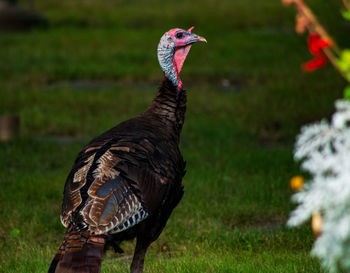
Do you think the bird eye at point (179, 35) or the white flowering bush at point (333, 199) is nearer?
the white flowering bush at point (333, 199)

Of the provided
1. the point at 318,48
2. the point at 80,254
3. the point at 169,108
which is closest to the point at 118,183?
the point at 80,254

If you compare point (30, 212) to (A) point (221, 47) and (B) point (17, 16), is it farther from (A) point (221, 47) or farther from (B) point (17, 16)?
(B) point (17, 16)

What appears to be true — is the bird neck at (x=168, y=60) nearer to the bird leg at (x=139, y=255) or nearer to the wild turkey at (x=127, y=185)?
the wild turkey at (x=127, y=185)

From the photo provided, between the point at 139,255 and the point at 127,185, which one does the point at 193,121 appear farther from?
the point at 127,185

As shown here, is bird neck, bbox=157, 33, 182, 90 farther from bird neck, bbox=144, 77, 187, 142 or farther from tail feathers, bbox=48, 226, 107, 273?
tail feathers, bbox=48, 226, 107, 273

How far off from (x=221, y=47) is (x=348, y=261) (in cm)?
1238

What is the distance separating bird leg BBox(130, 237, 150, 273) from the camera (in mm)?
4043

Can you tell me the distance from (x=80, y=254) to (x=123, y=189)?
0.47 metres

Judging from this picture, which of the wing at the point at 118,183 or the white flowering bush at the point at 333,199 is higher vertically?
the white flowering bush at the point at 333,199

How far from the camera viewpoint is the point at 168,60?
4598 millimetres

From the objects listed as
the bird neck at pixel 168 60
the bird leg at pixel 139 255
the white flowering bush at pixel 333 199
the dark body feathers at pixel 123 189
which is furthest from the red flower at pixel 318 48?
the bird neck at pixel 168 60

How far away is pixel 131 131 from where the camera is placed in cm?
419

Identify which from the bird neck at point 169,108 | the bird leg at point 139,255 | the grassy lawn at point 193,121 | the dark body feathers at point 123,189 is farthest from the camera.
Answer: the grassy lawn at point 193,121

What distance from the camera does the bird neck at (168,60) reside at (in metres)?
4.55
